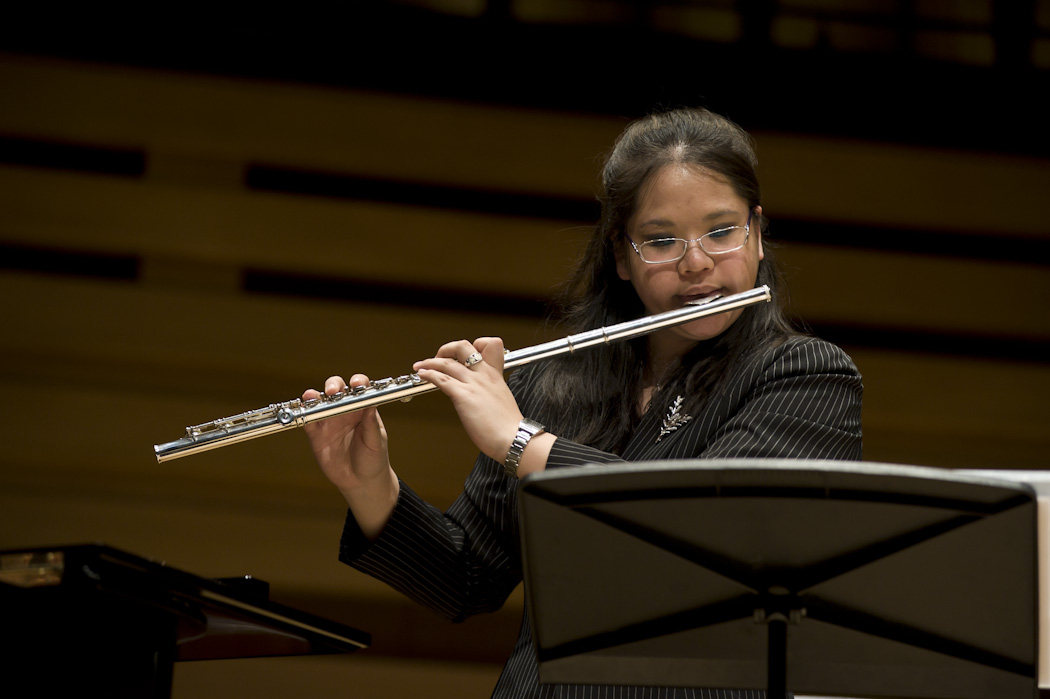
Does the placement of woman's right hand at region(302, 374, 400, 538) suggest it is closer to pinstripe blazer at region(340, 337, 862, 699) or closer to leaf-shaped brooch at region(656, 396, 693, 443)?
pinstripe blazer at region(340, 337, 862, 699)

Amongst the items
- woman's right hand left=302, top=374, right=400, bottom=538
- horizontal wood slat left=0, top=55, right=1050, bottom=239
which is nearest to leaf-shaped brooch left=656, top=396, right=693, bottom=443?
woman's right hand left=302, top=374, right=400, bottom=538

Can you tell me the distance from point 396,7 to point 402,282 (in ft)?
2.49

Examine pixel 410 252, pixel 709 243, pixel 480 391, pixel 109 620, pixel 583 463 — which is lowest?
pixel 109 620

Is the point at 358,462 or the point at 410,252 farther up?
the point at 410,252

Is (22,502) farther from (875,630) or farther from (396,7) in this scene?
(875,630)

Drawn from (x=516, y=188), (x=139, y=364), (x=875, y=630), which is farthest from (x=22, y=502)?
(x=875, y=630)

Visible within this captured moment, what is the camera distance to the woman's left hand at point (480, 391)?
4.77 ft

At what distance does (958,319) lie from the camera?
3.13 metres

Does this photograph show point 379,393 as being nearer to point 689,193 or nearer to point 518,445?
point 518,445

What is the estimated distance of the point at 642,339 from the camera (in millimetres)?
1825

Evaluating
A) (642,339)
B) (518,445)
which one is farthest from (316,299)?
(518,445)

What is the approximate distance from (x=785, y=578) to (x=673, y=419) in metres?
0.55

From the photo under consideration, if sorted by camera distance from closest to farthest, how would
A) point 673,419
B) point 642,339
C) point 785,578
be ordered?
point 785,578
point 673,419
point 642,339

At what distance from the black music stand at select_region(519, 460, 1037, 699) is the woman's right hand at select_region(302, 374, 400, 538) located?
0.56 metres
